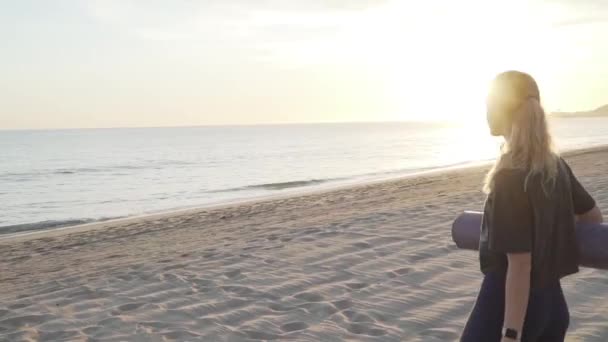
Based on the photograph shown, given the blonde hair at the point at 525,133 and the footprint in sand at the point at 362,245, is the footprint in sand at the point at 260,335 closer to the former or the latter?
the blonde hair at the point at 525,133

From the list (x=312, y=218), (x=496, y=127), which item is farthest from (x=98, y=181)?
(x=496, y=127)

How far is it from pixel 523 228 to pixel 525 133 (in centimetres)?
36

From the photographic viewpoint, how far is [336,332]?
4.82m

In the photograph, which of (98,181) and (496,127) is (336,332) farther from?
(98,181)

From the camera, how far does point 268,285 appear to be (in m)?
6.27

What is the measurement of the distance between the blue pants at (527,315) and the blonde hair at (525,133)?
0.44 metres

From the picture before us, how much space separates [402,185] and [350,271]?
42.1ft

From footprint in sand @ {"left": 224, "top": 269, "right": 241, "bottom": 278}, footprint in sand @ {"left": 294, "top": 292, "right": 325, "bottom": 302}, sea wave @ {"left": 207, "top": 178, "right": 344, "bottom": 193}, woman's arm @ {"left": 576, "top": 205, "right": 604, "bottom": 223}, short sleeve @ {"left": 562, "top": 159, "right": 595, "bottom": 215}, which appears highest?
short sleeve @ {"left": 562, "top": 159, "right": 595, "bottom": 215}

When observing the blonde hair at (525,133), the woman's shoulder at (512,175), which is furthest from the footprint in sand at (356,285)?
the woman's shoulder at (512,175)

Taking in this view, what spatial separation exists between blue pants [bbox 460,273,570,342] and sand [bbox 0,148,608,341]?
2226 millimetres

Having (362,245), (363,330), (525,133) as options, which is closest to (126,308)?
(363,330)

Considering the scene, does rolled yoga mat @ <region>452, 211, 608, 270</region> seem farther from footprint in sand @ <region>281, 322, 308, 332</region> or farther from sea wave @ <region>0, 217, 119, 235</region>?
sea wave @ <region>0, 217, 119, 235</region>

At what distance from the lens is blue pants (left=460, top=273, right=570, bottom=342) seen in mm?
2338

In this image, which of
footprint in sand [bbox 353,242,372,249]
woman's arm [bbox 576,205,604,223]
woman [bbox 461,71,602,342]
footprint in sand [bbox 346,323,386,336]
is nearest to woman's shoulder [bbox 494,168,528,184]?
woman [bbox 461,71,602,342]
